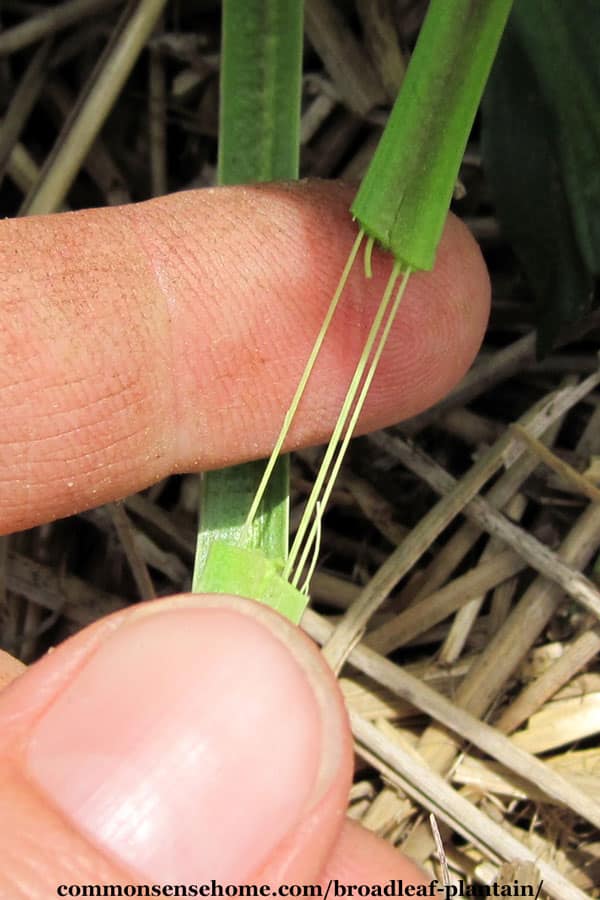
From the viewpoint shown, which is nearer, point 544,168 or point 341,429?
point 341,429

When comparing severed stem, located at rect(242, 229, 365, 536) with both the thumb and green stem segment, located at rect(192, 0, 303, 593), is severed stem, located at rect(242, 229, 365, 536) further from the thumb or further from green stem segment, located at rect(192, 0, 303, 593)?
the thumb

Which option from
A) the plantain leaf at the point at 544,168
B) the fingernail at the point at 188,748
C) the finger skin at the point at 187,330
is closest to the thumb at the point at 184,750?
the fingernail at the point at 188,748

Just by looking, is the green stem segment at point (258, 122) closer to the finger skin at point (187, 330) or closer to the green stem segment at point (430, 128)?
the finger skin at point (187, 330)

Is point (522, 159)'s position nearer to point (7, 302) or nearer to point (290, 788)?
point (7, 302)

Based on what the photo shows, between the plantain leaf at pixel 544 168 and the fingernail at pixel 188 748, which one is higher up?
the plantain leaf at pixel 544 168

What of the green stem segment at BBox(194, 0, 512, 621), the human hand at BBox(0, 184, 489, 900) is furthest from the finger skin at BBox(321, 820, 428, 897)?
the green stem segment at BBox(194, 0, 512, 621)

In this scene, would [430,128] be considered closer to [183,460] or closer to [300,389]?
[300,389]

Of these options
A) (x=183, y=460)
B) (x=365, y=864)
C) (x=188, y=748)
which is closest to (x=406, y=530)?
(x=183, y=460)
